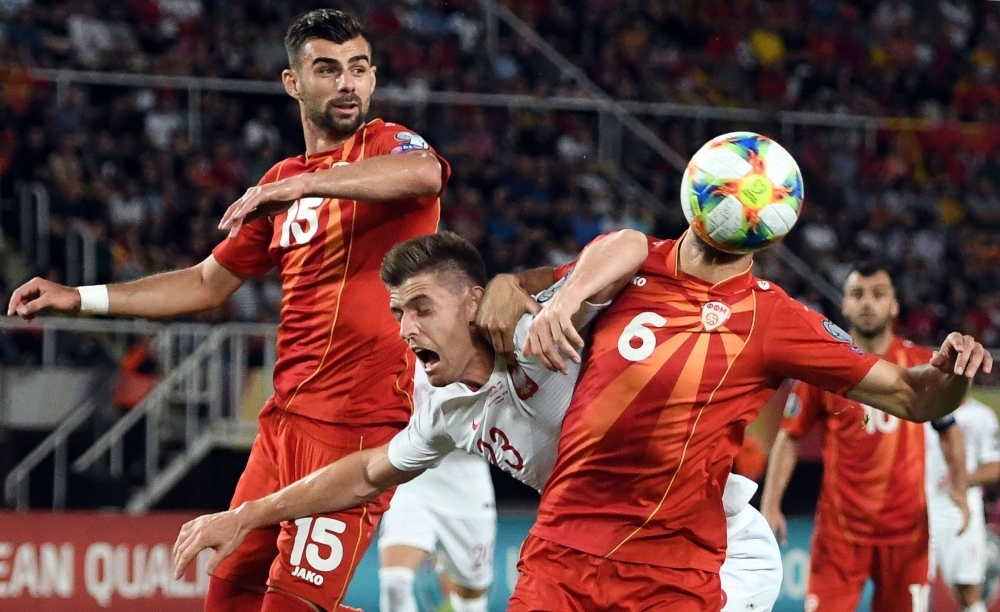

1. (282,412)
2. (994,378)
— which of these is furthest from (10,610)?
(994,378)

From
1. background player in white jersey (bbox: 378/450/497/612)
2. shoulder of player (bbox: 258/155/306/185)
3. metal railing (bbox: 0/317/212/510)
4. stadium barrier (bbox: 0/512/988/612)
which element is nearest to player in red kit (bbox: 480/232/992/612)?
shoulder of player (bbox: 258/155/306/185)

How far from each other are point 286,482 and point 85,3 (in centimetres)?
1208

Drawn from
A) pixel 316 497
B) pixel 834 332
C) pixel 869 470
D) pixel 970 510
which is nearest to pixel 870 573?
pixel 869 470

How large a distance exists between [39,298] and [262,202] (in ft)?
4.40

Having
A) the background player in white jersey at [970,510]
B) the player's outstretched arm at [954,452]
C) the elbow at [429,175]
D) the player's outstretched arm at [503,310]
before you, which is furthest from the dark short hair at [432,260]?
the background player in white jersey at [970,510]

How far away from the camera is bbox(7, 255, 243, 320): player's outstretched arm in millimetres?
5836

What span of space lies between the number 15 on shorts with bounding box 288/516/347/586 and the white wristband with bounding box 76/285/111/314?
1.25 meters

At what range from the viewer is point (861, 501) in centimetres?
862

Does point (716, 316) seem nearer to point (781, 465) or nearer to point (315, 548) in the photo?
point (315, 548)

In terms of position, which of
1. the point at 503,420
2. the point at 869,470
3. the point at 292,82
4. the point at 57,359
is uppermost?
the point at 292,82

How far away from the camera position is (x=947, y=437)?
8898mm

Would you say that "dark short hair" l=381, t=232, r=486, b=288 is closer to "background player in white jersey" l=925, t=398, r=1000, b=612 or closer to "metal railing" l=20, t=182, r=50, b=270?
"background player in white jersey" l=925, t=398, r=1000, b=612

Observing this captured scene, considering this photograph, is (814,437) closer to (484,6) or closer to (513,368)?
(484,6)

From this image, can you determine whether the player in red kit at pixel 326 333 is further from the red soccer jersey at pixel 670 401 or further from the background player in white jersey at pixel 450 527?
the background player in white jersey at pixel 450 527
